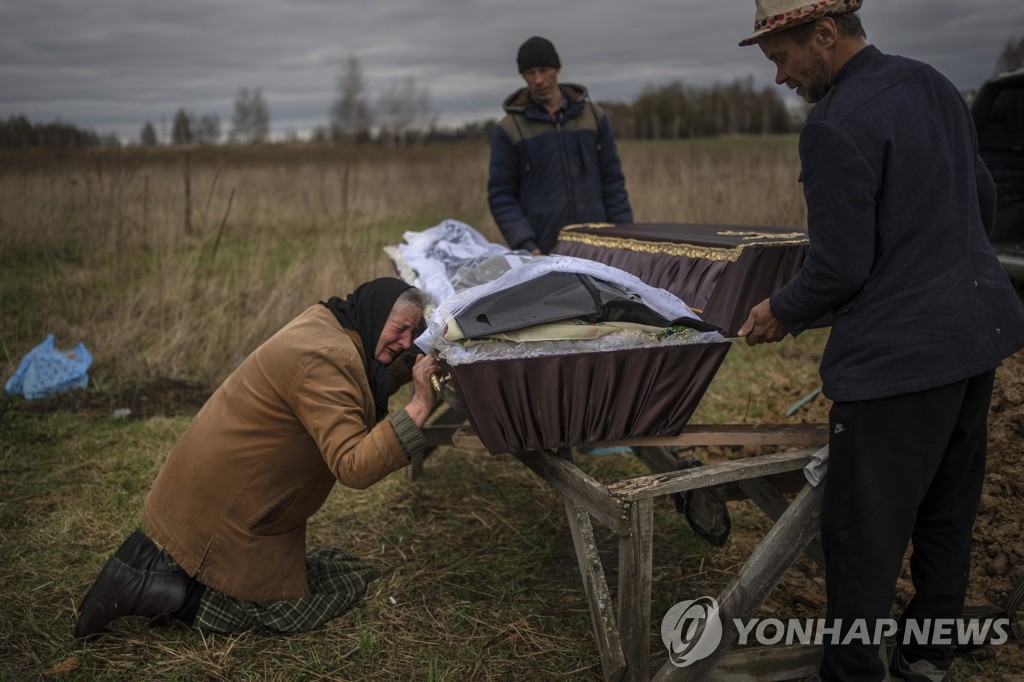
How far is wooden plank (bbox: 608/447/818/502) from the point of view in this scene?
2.43 metres

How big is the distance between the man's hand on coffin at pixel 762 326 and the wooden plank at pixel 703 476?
394 millimetres

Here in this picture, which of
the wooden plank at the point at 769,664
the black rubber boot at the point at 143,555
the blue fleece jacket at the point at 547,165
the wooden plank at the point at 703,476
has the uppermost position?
the blue fleece jacket at the point at 547,165

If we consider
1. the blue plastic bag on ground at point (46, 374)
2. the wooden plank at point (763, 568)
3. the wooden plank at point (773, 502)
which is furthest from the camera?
the blue plastic bag on ground at point (46, 374)

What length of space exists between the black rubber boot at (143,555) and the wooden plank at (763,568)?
195cm

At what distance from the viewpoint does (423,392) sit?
107 inches

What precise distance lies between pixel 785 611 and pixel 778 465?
1.05 meters

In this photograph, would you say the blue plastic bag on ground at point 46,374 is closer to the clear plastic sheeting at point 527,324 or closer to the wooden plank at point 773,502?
the clear plastic sheeting at point 527,324

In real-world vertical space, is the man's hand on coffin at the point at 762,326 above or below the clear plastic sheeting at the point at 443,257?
below

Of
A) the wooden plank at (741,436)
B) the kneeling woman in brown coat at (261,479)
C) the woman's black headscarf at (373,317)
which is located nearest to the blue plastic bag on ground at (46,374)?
the kneeling woman in brown coat at (261,479)

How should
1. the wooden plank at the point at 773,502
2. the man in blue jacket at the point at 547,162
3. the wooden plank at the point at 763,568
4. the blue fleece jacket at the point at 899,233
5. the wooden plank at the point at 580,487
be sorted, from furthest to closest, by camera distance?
the man in blue jacket at the point at 547,162 → the wooden plank at the point at 773,502 → the wooden plank at the point at 763,568 → the wooden plank at the point at 580,487 → the blue fleece jacket at the point at 899,233

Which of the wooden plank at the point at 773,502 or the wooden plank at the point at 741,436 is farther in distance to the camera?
the wooden plank at the point at 773,502

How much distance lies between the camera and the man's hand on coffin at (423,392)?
269 centimetres

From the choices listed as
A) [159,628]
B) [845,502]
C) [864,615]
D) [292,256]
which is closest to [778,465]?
[845,502]

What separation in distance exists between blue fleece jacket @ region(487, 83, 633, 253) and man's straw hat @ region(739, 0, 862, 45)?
2803 mm
